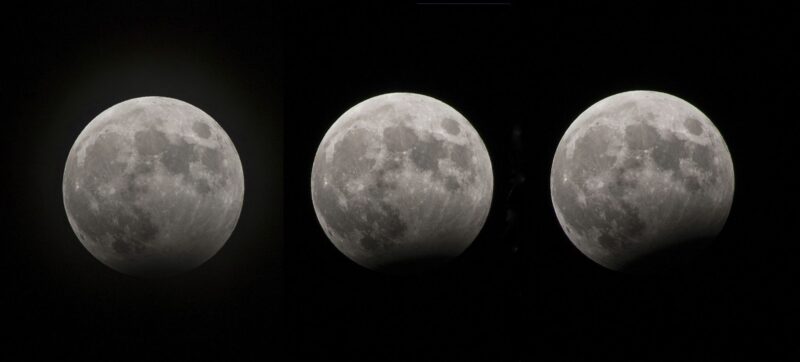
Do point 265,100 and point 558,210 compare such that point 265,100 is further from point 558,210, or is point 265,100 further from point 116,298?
point 558,210

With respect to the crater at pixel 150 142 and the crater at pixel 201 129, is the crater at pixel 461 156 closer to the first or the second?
the crater at pixel 201 129

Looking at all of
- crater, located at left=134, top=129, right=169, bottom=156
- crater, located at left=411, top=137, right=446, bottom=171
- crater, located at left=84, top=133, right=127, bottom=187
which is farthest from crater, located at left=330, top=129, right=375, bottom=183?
crater, located at left=84, top=133, right=127, bottom=187

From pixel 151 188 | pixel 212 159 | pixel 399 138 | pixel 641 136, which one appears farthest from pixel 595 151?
pixel 151 188

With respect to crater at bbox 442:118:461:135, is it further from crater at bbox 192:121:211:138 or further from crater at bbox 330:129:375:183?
crater at bbox 192:121:211:138

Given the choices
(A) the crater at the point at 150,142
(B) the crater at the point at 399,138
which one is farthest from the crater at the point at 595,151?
(A) the crater at the point at 150,142

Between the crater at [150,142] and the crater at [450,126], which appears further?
the crater at [450,126]

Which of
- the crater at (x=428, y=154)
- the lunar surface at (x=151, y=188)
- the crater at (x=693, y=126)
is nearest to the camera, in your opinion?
the lunar surface at (x=151, y=188)

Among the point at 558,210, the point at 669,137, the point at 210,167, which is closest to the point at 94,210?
the point at 210,167
